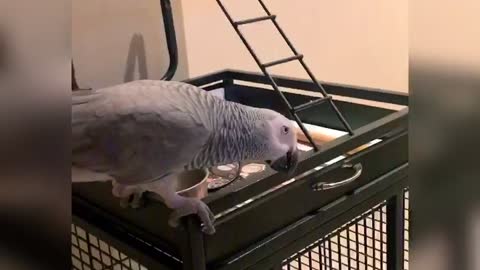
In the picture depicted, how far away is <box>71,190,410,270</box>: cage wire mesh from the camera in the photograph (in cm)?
76

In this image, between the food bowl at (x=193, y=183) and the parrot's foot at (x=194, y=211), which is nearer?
the parrot's foot at (x=194, y=211)

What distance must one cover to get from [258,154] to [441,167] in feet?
1.15

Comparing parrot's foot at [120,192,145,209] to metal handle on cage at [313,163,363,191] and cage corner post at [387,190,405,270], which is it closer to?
metal handle on cage at [313,163,363,191]

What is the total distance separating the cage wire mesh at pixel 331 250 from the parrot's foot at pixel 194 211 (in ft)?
0.39

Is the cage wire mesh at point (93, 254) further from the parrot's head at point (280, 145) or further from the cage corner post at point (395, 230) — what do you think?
the cage corner post at point (395, 230)

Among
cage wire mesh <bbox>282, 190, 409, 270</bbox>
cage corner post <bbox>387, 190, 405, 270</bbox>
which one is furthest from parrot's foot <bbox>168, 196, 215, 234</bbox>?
cage corner post <bbox>387, 190, 405, 270</bbox>

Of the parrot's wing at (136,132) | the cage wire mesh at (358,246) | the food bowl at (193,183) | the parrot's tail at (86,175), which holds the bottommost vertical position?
the cage wire mesh at (358,246)

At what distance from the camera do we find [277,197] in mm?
657

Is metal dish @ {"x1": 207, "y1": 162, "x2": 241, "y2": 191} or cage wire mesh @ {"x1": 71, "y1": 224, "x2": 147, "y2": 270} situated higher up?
metal dish @ {"x1": 207, "y1": 162, "x2": 241, "y2": 191}

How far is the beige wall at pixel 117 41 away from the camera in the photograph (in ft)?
3.27

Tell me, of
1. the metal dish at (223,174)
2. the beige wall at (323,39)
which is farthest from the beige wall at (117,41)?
the metal dish at (223,174)

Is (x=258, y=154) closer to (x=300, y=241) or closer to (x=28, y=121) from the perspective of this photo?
(x=300, y=241)

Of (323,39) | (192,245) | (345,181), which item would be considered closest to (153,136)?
(192,245)

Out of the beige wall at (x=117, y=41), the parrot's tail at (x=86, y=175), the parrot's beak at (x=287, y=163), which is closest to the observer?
the parrot's tail at (x=86, y=175)
